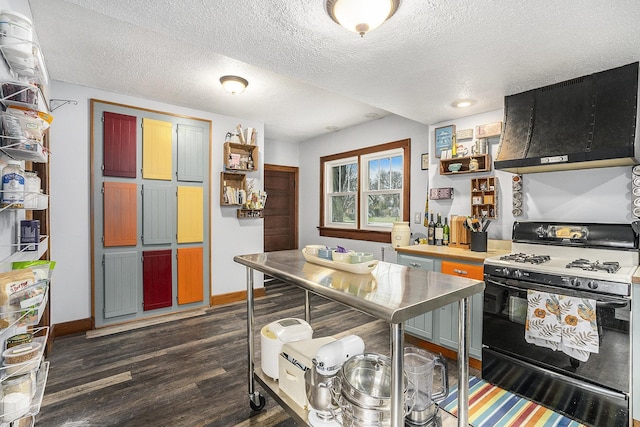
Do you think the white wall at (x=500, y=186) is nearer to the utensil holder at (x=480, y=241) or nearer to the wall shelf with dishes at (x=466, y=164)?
the wall shelf with dishes at (x=466, y=164)

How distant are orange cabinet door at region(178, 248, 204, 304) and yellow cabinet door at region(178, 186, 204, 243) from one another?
0.18 meters

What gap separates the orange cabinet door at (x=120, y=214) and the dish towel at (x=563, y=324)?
4.09 m

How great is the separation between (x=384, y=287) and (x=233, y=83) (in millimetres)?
2675

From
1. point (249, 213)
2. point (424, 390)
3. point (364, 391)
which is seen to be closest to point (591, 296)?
point (424, 390)

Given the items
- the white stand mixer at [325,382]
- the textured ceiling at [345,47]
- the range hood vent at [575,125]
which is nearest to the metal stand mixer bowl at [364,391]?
the white stand mixer at [325,382]

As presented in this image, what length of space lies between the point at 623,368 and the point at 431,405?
149cm

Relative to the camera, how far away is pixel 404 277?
1408mm

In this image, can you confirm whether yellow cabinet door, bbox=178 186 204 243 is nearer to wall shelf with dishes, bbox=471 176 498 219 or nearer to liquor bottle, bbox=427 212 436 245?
liquor bottle, bbox=427 212 436 245

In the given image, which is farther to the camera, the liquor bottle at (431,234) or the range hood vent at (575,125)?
the liquor bottle at (431,234)

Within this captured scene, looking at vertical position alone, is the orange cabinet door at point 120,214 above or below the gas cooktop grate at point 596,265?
above

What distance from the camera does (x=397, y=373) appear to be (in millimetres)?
1002

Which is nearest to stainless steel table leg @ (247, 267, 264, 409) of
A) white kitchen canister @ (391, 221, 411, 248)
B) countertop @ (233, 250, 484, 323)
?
countertop @ (233, 250, 484, 323)

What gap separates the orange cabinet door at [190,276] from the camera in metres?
3.99

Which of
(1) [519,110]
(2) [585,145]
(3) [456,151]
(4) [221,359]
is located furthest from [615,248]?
(4) [221,359]
